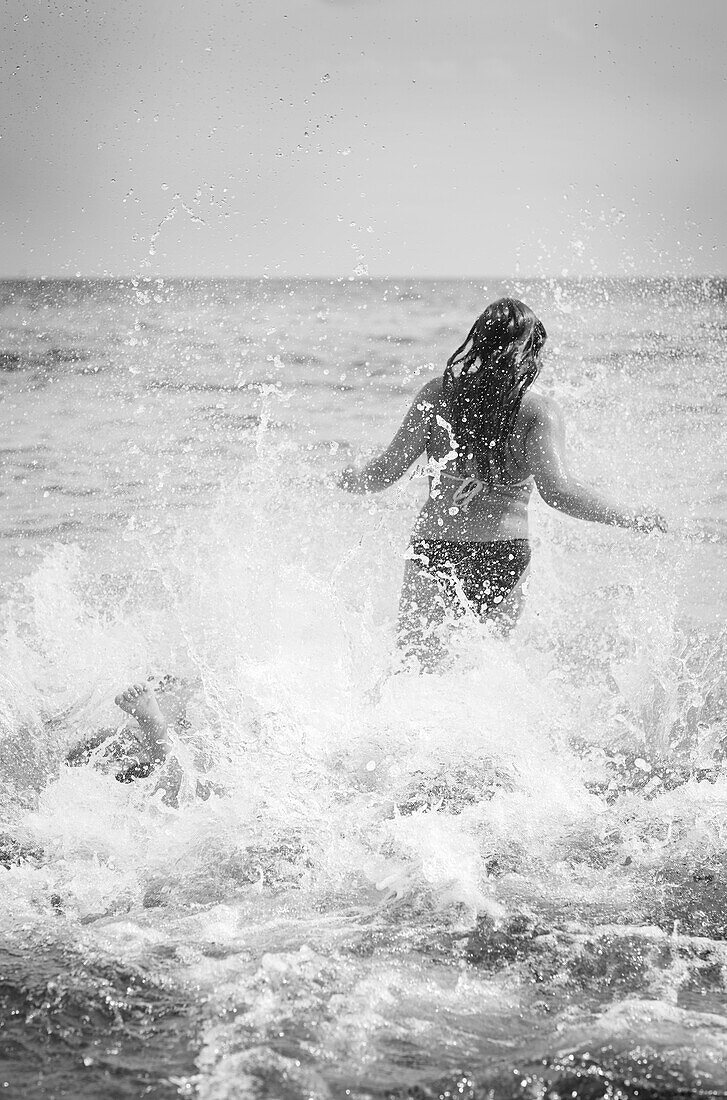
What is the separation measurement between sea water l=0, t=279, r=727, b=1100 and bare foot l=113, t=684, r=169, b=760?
0.26 ft

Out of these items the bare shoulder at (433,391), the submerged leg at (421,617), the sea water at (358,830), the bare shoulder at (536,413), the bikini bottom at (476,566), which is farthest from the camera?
the submerged leg at (421,617)

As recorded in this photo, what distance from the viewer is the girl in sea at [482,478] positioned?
368 cm

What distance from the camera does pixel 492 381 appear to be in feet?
12.1

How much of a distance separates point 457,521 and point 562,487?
1.38 ft

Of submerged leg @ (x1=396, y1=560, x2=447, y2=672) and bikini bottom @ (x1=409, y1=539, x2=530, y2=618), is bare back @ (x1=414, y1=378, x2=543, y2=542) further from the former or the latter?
submerged leg @ (x1=396, y1=560, x2=447, y2=672)

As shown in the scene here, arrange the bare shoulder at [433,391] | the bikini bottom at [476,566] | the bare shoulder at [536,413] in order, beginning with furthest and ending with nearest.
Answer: the bikini bottom at [476,566]
the bare shoulder at [433,391]
the bare shoulder at [536,413]

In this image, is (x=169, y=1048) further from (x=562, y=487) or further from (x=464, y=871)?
(x=562, y=487)

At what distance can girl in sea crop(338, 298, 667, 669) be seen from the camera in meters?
3.68

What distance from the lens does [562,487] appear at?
12.5 ft

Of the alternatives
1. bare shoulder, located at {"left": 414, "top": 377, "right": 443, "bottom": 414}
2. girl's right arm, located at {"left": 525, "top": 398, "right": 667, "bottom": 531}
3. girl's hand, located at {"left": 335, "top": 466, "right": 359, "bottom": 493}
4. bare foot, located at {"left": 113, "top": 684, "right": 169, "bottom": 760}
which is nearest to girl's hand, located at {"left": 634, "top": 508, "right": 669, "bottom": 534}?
girl's right arm, located at {"left": 525, "top": 398, "right": 667, "bottom": 531}

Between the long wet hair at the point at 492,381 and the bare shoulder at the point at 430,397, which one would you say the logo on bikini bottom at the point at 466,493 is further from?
the bare shoulder at the point at 430,397

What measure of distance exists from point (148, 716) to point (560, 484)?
5.76 feet

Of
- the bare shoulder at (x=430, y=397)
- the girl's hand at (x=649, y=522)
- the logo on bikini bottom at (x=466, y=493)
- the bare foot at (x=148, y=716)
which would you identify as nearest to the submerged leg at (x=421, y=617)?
the logo on bikini bottom at (x=466, y=493)

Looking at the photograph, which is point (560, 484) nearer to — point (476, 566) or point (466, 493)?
point (466, 493)
